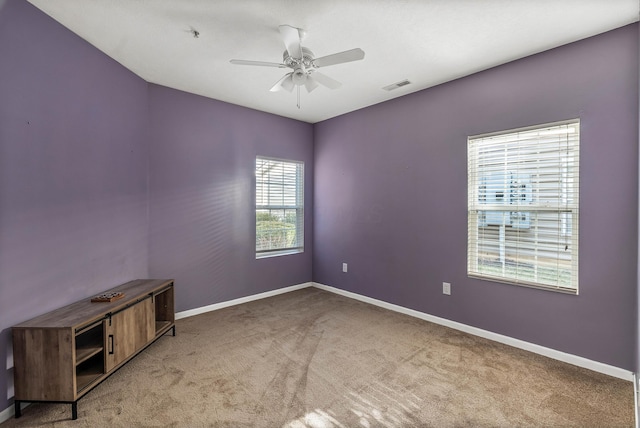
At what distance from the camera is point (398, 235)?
3.88 metres

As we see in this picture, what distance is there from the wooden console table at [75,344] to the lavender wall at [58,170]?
11 centimetres

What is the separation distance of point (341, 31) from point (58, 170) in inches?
96.1

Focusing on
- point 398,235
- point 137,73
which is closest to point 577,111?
point 398,235

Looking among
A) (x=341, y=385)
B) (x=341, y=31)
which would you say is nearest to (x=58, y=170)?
(x=341, y=31)

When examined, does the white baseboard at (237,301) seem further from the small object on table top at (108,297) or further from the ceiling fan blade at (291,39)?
Answer: the ceiling fan blade at (291,39)

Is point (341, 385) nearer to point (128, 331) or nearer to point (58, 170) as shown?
point (128, 331)

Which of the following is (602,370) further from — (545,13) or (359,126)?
(359,126)

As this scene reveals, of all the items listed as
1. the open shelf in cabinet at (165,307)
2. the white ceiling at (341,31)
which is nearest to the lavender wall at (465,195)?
the white ceiling at (341,31)

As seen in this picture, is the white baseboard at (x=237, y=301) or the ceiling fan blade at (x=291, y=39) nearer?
the ceiling fan blade at (x=291, y=39)

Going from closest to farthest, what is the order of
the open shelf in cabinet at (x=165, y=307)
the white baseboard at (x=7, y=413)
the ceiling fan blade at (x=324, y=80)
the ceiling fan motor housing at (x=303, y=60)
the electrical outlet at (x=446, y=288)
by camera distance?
the white baseboard at (x=7, y=413), the ceiling fan motor housing at (x=303, y=60), the ceiling fan blade at (x=324, y=80), the open shelf in cabinet at (x=165, y=307), the electrical outlet at (x=446, y=288)

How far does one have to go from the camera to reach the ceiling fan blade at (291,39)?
2076 mm

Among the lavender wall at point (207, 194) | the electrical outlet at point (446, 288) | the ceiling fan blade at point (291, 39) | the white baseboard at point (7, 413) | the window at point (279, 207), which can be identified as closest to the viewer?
the white baseboard at point (7, 413)

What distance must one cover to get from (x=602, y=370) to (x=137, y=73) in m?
5.08

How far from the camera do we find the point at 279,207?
4.67 meters
